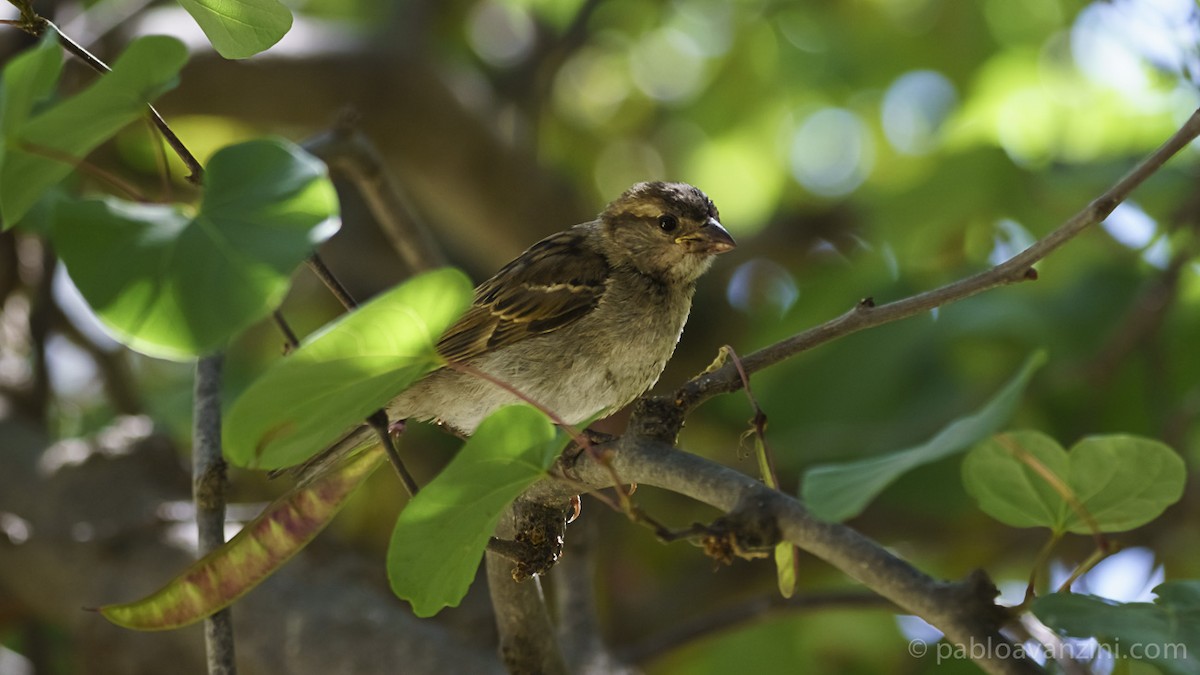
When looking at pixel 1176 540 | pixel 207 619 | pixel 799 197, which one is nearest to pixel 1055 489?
pixel 207 619

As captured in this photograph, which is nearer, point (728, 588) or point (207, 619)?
point (207, 619)

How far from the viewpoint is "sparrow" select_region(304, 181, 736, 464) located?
314 centimetres

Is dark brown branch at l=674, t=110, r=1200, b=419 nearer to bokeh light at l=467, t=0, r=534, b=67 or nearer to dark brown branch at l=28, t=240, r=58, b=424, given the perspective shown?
dark brown branch at l=28, t=240, r=58, b=424

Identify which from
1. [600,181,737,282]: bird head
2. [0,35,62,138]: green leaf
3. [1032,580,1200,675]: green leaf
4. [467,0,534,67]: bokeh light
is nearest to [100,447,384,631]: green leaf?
[0,35,62,138]: green leaf

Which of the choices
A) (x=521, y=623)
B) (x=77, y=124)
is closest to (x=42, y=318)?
(x=521, y=623)

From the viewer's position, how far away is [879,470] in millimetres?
1795

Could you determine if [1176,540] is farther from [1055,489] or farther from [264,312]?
[264,312]

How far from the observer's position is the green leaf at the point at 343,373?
1.45m

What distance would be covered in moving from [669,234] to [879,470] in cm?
180

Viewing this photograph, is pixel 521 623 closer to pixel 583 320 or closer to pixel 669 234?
pixel 583 320

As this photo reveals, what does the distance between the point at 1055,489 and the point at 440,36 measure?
540 cm

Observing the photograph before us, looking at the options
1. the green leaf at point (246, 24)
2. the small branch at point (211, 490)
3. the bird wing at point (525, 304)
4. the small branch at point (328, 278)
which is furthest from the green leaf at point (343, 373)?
the bird wing at point (525, 304)

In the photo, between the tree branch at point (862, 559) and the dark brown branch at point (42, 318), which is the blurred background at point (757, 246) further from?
the tree branch at point (862, 559)

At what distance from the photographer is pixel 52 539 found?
3.92 meters
